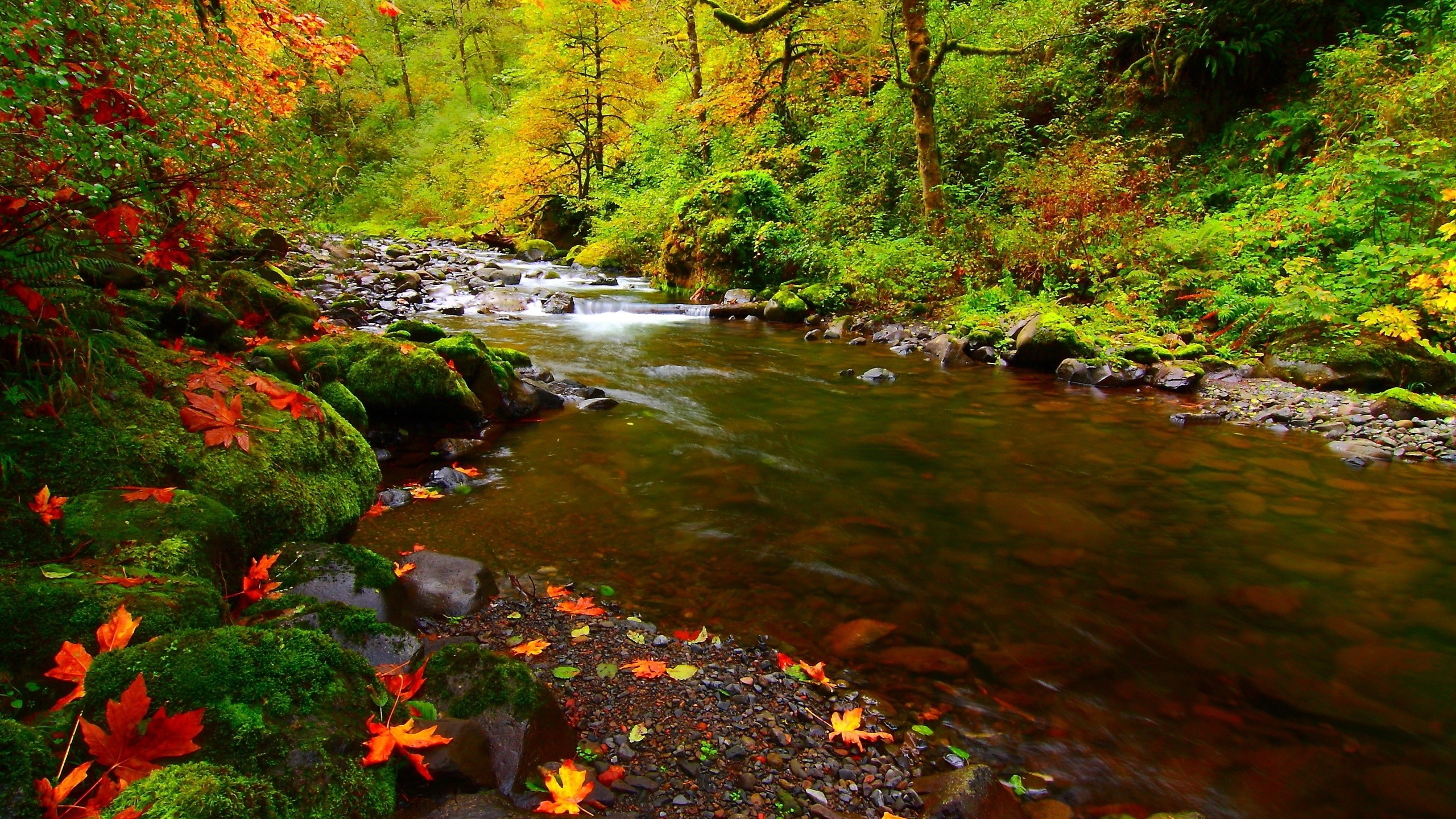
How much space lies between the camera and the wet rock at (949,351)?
32.3 feet

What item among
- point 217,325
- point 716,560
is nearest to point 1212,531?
point 716,560

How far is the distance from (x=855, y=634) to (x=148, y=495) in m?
3.19

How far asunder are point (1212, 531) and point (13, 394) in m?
6.85

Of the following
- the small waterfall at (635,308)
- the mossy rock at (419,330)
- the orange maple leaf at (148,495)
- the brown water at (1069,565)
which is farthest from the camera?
the small waterfall at (635,308)

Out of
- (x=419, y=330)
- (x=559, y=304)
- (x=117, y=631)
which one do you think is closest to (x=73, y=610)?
(x=117, y=631)

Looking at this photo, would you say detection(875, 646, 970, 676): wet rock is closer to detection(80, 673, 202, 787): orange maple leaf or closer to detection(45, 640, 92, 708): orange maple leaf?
detection(80, 673, 202, 787): orange maple leaf

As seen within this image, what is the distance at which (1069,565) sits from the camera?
424 cm

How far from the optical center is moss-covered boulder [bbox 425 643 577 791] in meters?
2.09

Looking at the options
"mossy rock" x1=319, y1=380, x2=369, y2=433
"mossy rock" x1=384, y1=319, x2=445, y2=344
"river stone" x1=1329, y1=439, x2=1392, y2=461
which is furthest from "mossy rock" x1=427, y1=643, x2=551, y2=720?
"river stone" x1=1329, y1=439, x2=1392, y2=461

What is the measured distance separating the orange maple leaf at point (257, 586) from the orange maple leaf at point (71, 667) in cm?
77

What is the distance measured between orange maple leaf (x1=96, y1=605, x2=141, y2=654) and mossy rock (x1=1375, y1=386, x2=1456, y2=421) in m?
9.83

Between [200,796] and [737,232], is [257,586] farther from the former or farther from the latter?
[737,232]

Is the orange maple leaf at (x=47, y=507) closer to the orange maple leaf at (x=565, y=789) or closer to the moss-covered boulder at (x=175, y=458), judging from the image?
the moss-covered boulder at (x=175, y=458)

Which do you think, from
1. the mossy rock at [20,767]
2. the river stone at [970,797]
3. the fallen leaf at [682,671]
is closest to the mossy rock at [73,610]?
the mossy rock at [20,767]
